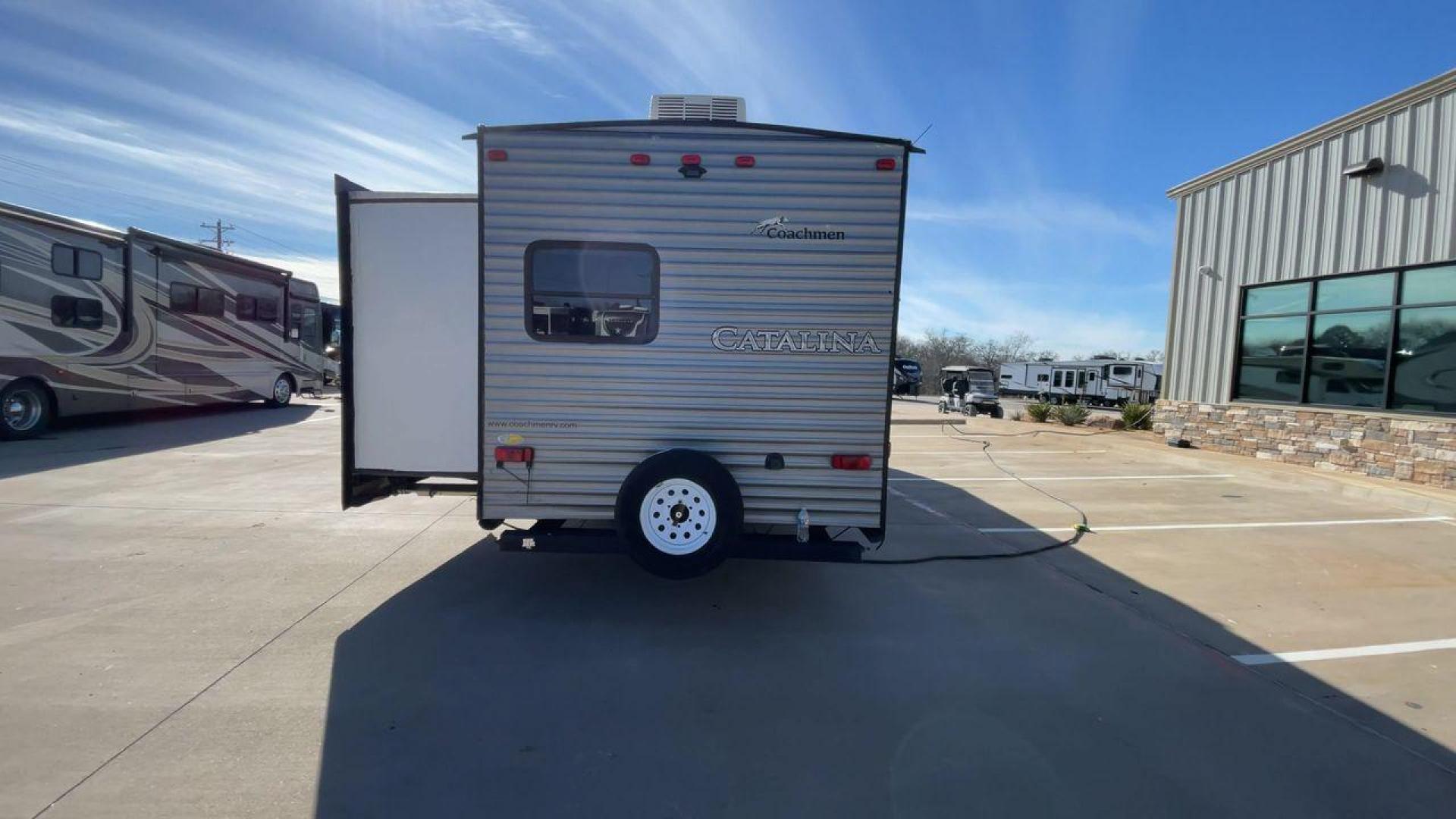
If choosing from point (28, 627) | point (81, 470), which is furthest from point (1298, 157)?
point (81, 470)

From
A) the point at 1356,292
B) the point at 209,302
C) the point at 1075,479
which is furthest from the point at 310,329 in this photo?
the point at 1356,292

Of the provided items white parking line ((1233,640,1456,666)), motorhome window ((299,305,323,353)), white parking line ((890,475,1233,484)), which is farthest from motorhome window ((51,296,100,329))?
white parking line ((1233,640,1456,666))

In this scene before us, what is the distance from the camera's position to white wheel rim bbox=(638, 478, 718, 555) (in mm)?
4516

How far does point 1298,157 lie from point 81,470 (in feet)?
62.7

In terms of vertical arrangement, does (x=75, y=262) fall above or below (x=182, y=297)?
above

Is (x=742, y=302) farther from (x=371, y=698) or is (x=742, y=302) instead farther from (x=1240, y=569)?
(x=1240, y=569)

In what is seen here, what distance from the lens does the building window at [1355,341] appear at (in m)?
9.72

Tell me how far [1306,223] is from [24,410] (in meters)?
21.8

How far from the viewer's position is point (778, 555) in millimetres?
4664

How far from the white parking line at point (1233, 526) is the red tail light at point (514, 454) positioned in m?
5.01

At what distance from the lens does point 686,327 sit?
4625 mm

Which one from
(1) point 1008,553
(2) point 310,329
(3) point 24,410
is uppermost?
(2) point 310,329

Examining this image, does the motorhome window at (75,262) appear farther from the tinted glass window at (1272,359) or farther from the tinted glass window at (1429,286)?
the tinted glass window at (1429,286)

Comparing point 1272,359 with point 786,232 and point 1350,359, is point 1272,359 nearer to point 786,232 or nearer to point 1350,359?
point 1350,359
